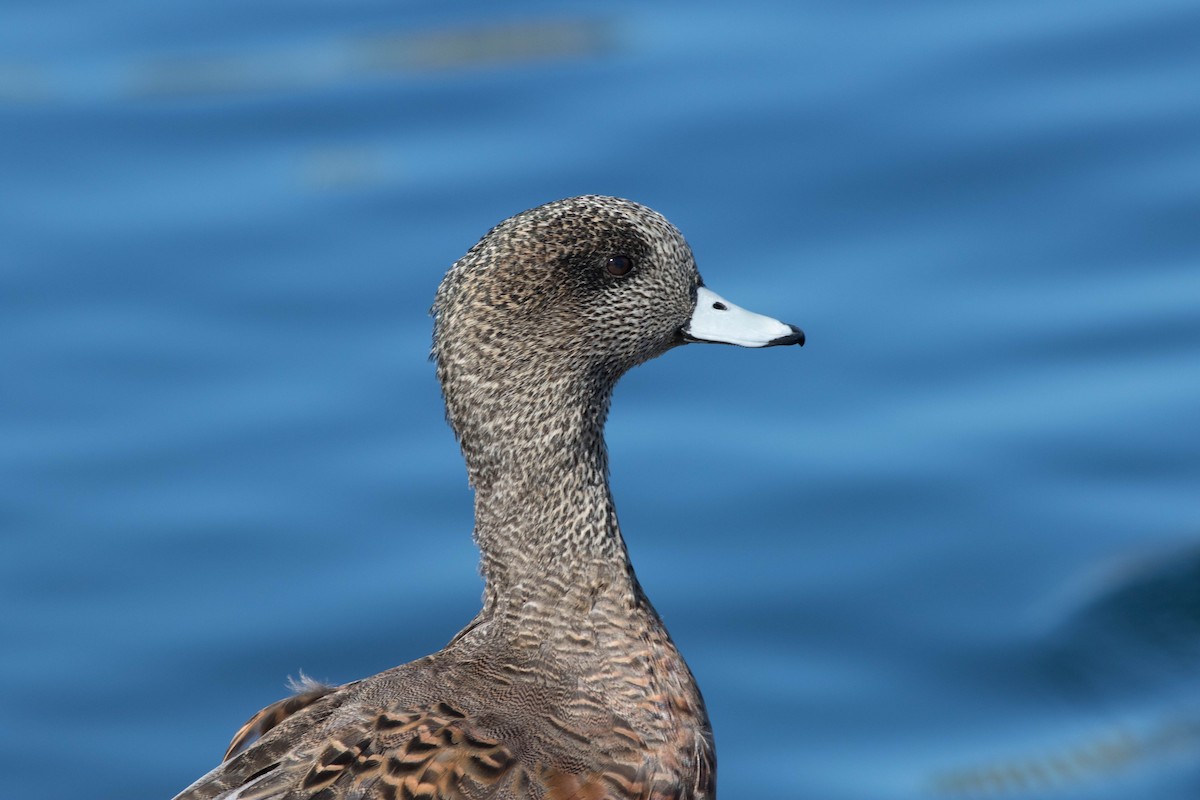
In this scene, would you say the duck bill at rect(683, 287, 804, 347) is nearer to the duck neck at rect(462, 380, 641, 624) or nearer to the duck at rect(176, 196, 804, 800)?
the duck at rect(176, 196, 804, 800)

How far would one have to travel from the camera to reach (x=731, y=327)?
4730 millimetres

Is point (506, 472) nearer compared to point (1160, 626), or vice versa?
point (506, 472)

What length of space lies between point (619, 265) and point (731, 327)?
29cm

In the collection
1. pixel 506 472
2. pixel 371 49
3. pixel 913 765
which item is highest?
pixel 371 49

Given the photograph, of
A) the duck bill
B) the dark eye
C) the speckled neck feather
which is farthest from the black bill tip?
the dark eye

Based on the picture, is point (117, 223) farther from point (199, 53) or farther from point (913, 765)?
point (913, 765)

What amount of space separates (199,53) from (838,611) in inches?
169

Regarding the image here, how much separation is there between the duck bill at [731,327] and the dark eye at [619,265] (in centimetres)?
20

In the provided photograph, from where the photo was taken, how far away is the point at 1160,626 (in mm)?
6855

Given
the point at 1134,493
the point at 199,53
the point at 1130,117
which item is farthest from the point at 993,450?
the point at 199,53

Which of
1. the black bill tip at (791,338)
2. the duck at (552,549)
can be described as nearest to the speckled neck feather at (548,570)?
the duck at (552,549)

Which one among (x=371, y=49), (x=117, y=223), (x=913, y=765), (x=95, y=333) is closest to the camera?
(x=913, y=765)

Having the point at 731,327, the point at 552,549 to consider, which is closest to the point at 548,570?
the point at 552,549

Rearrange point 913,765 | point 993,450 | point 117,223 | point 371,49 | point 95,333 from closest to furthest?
point 913,765 → point 993,450 → point 95,333 → point 117,223 → point 371,49
